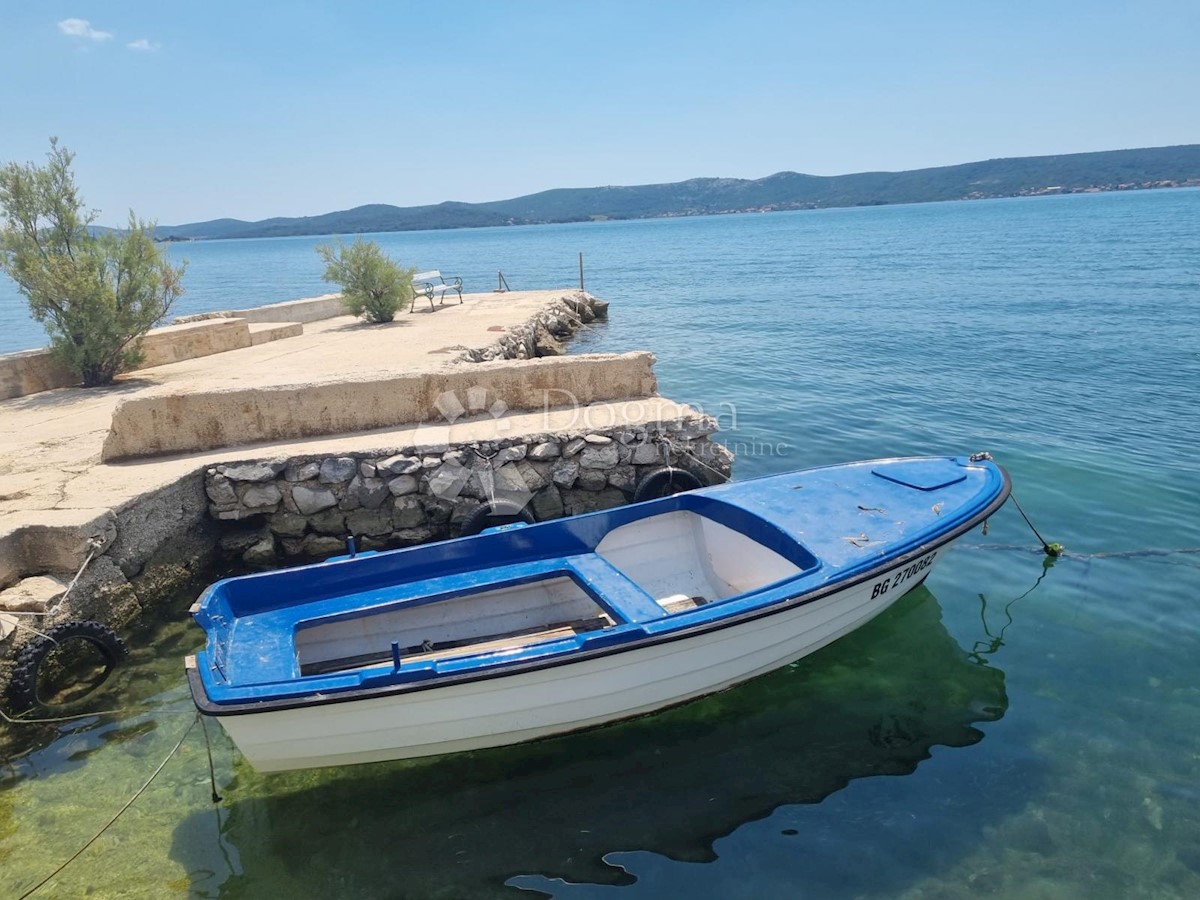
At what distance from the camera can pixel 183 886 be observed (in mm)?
4328

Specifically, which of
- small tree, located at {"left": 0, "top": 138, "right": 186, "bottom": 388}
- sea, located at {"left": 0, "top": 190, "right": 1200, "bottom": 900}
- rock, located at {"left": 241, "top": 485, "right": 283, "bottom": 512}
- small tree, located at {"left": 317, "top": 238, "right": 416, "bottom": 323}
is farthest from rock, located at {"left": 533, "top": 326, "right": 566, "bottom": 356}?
sea, located at {"left": 0, "top": 190, "right": 1200, "bottom": 900}

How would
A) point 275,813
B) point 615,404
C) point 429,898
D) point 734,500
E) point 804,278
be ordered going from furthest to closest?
point 804,278, point 615,404, point 734,500, point 275,813, point 429,898

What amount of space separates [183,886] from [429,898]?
1432 millimetres

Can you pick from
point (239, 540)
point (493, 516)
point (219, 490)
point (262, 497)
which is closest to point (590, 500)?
point (493, 516)

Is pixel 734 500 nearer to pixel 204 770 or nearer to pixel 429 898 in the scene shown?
pixel 429 898

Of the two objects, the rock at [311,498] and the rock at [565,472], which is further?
the rock at [565,472]

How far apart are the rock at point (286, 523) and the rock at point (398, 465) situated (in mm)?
993

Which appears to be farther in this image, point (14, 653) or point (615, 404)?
point (615, 404)

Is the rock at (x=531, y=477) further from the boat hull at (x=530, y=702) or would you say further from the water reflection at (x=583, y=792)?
the boat hull at (x=530, y=702)

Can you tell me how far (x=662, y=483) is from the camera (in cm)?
809

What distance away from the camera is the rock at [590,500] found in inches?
329

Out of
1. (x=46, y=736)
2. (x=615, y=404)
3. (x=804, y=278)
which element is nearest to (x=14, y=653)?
(x=46, y=736)

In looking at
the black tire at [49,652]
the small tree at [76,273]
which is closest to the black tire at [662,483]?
the black tire at [49,652]

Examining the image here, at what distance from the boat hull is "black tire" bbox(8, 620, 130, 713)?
1.93 m
